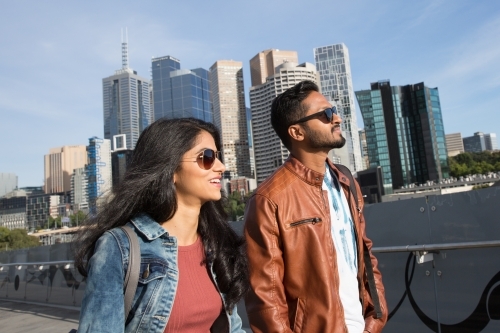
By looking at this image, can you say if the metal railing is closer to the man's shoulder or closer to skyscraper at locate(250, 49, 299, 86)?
the man's shoulder

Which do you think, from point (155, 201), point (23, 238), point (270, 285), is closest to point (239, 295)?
point (270, 285)

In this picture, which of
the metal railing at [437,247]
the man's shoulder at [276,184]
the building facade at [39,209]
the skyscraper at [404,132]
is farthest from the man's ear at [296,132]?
the building facade at [39,209]

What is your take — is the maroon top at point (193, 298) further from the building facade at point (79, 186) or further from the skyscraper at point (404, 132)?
the building facade at point (79, 186)

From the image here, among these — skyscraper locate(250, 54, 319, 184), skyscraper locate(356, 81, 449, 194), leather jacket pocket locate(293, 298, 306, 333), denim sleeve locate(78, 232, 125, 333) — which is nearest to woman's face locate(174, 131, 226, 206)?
denim sleeve locate(78, 232, 125, 333)

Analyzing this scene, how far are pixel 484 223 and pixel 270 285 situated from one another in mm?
2016

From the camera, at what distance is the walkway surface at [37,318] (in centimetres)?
615

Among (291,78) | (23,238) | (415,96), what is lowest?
(23,238)

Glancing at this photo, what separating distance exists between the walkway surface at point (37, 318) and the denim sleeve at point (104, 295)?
5.07m

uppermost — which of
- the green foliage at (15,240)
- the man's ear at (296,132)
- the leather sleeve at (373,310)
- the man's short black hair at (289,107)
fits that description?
the man's short black hair at (289,107)

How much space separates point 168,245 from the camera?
1716mm

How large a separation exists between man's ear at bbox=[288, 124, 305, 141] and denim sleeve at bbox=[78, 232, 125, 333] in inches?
51.8

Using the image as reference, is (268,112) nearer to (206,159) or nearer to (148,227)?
(206,159)

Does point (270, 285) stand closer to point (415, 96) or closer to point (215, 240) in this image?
point (215, 240)

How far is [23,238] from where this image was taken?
75812 mm
